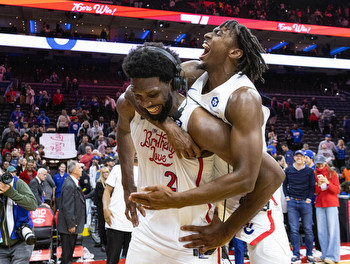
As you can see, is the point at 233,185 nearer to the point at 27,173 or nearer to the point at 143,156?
the point at 143,156

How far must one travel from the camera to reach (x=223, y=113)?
214 centimetres

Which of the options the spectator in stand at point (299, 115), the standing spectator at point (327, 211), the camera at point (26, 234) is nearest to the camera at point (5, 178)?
the camera at point (26, 234)

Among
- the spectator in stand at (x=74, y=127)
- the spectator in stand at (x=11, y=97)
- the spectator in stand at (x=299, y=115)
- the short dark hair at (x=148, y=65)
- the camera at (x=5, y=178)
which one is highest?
Result: the spectator in stand at (x=11, y=97)

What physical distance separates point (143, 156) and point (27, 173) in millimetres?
7133

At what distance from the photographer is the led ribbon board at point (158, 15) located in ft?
61.8

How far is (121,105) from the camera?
2656 mm

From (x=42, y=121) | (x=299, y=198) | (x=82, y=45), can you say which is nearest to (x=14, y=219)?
(x=299, y=198)

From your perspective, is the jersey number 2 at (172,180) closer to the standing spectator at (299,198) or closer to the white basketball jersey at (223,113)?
the white basketball jersey at (223,113)

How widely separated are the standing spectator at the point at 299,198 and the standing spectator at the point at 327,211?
0.78ft

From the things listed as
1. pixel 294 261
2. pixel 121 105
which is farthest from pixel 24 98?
pixel 121 105

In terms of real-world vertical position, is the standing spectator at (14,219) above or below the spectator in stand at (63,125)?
below

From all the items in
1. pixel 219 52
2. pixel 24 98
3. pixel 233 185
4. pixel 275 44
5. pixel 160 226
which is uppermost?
pixel 275 44

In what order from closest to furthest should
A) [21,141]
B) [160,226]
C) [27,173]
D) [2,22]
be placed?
[160,226]
[27,173]
[21,141]
[2,22]

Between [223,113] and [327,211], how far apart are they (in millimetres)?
6120
